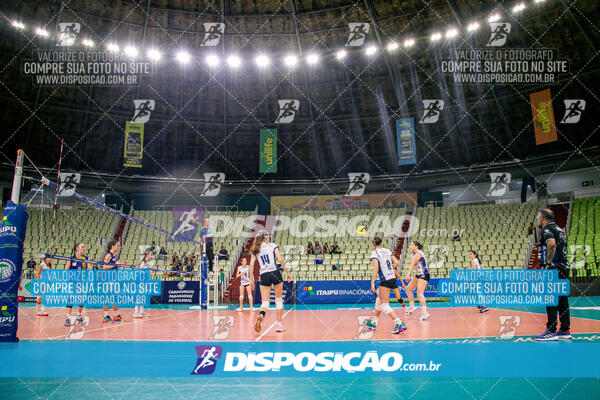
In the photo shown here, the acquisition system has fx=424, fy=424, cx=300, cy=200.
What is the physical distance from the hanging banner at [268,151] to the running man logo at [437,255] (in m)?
12.7

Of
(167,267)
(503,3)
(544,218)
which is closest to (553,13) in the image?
(503,3)

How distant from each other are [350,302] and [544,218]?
43.4 ft

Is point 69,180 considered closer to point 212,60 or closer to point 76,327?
point 212,60

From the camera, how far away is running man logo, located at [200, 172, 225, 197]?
1275 inches

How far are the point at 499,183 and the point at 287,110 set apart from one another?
16.1 metres

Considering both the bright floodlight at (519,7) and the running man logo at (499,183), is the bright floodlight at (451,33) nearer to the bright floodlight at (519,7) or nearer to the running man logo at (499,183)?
the bright floodlight at (519,7)

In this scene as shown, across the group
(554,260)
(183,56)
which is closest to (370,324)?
(554,260)

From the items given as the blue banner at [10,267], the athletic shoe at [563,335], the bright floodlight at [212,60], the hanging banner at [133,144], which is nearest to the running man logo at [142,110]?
the hanging banner at [133,144]

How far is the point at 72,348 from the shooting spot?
7707mm

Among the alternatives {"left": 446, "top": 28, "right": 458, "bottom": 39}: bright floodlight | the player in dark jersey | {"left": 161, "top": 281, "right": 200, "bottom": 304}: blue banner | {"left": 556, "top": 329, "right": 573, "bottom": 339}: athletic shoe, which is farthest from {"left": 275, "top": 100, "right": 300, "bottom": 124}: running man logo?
{"left": 556, "top": 329, "right": 573, "bottom": 339}: athletic shoe

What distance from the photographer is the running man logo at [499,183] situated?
30062 mm

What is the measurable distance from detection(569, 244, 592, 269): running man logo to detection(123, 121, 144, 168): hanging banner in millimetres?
27313

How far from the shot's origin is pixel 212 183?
32.7 m

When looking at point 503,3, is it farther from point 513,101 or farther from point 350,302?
point 350,302
